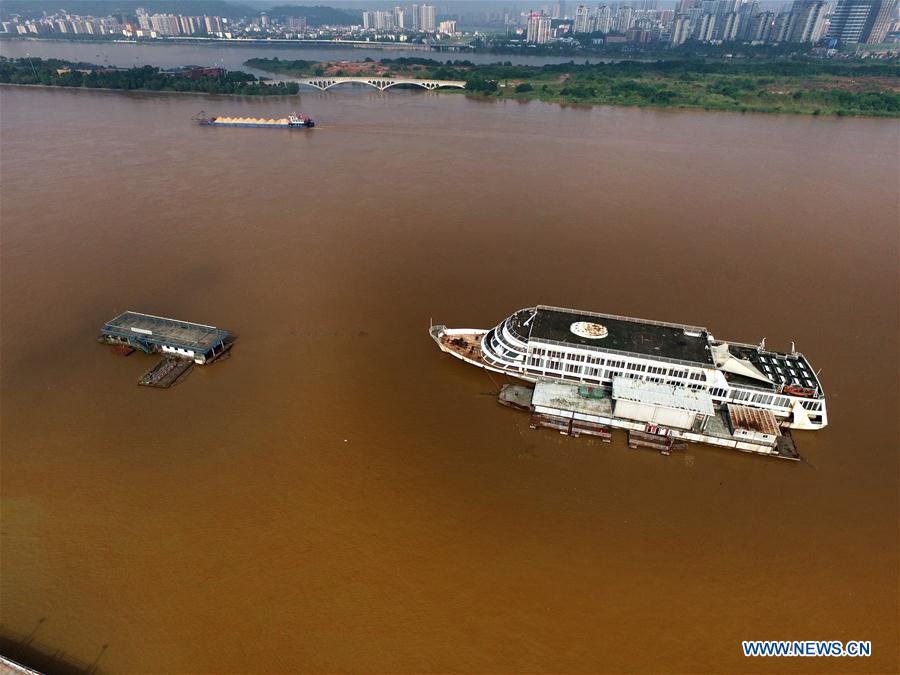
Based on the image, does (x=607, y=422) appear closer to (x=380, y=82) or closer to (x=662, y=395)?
(x=662, y=395)

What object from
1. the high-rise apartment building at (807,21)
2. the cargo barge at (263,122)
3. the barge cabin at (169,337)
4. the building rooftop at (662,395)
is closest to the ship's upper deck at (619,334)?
the building rooftop at (662,395)

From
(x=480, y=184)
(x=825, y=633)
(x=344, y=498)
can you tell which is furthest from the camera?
(x=480, y=184)

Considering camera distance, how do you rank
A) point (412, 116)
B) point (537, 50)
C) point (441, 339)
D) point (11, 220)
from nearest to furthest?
point (441, 339) → point (11, 220) → point (412, 116) → point (537, 50)

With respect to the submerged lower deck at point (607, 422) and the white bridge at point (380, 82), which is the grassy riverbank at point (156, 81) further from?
the submerged lower deck at point (607, 422)

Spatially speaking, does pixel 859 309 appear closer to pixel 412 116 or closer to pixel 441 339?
pixel 441 339

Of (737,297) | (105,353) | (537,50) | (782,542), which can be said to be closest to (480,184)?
(737,297)

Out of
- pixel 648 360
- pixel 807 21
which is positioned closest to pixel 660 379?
pixel 648 360
